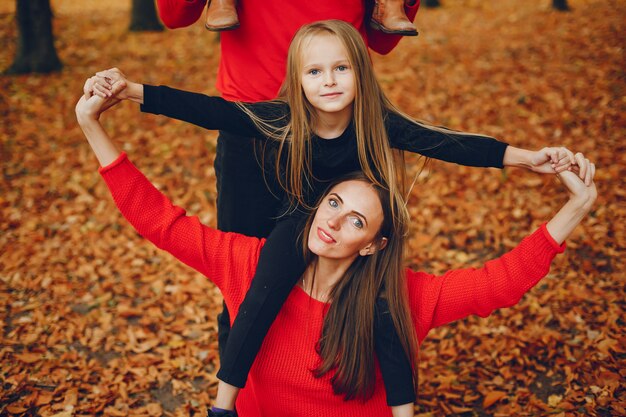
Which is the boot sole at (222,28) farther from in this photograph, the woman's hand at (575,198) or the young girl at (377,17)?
the woman's hand at (575,198)

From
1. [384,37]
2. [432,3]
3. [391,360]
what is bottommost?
[391,360]

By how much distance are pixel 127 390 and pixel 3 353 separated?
974 mm

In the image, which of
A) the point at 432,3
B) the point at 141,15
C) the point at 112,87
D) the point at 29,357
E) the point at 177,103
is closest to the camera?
the point at 112,87

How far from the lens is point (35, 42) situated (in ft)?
29.8

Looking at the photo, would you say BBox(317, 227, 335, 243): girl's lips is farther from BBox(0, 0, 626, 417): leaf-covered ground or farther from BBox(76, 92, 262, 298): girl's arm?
BBox(0, 0, 626, 417): leaf-covered ground

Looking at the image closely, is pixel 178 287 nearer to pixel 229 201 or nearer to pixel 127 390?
Answer: pixel 127 390

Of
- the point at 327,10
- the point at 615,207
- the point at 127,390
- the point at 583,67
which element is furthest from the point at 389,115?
the point at 583,67

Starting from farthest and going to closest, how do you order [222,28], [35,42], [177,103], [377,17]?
[35,42] < [377,17] < [222,28] < [177,103]

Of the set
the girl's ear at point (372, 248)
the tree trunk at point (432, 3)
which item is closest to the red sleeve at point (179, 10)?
the girl's ear at point (372, 248)

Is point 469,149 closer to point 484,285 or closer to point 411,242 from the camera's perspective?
point 484,285

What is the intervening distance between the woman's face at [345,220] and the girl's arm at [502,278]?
392 mm

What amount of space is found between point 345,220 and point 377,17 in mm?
1039

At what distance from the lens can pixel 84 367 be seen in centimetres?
408

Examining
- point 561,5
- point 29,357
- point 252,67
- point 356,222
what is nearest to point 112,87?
point 252,67
